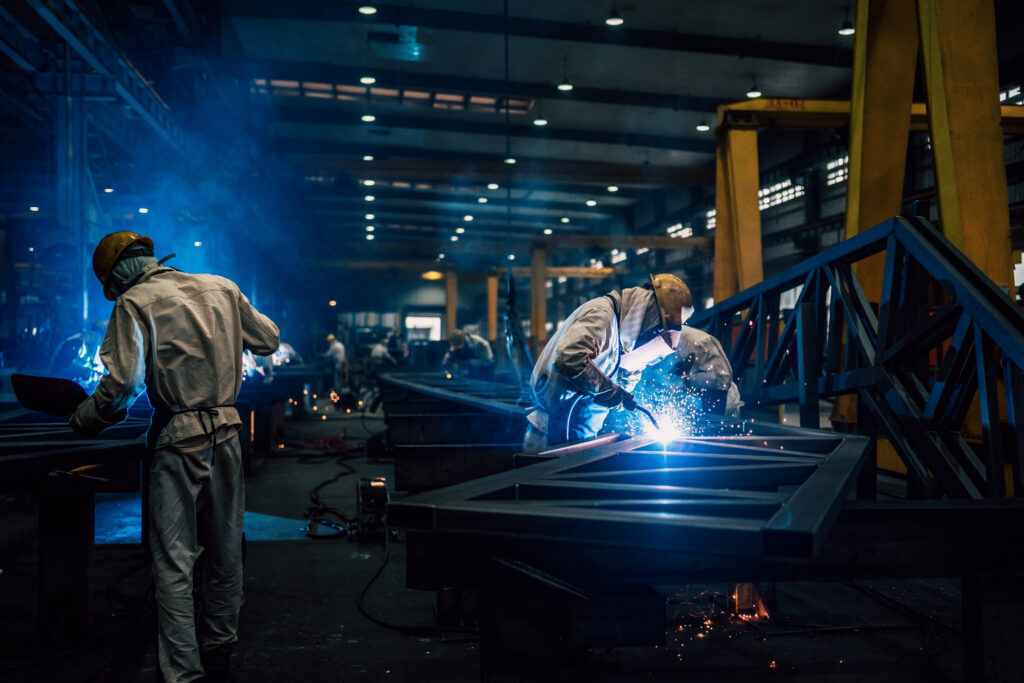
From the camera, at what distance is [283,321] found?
22172 millimetres

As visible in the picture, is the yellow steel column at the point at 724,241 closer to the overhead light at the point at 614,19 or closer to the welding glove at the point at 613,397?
the overhead light at the point at 614,19

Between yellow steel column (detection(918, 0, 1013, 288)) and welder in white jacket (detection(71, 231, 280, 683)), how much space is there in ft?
13.4

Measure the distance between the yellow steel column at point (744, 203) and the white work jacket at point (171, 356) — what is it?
685cm

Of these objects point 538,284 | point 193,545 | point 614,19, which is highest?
point 614,19

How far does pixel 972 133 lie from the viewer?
4.16 metres

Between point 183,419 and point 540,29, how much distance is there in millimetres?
9445

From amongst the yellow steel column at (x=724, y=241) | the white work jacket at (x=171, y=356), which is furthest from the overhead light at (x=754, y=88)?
the white work jacket at (x=171, y=356)

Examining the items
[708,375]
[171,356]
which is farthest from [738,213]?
[171,356]

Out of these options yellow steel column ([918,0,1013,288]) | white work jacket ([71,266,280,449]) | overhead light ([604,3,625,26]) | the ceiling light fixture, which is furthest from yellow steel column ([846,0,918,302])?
the ceiling light fixture

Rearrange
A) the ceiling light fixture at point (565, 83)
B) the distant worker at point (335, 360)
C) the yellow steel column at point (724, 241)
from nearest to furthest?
the yellow steel column at point (724, 241) → the ceiling light fixture at point (565, 83) → the distant worker at point (335, 360)

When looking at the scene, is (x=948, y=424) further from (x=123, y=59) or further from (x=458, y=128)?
(x=458, y=128)

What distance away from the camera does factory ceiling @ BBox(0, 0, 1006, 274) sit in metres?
8.30

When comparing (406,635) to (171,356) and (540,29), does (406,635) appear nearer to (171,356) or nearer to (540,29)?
(171,356)

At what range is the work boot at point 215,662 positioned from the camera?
2.71m
